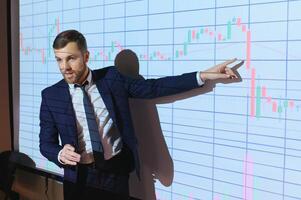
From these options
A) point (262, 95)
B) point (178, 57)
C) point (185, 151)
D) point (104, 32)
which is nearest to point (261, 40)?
point (262, 95)

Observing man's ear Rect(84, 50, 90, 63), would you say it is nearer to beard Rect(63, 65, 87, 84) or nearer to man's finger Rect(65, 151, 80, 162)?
beard Rect(63, 65, 87, 84)

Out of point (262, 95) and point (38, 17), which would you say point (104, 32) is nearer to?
point (38, 17)

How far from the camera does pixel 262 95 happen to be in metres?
0.90

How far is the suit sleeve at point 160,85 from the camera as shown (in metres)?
1.02

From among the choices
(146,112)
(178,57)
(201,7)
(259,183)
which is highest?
(201,7)

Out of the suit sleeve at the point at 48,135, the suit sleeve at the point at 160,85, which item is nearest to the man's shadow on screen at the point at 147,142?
the suit sleeve at the point at 160,85

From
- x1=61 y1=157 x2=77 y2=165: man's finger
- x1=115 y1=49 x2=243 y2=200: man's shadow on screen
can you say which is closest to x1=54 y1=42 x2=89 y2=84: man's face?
x1=115 y1=49 x2=243 y2=200: man's shadow on screen

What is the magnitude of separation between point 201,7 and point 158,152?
0.40 m

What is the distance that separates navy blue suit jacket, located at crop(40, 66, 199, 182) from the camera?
1.08m

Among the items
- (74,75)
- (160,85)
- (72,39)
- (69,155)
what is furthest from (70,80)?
(160,85)

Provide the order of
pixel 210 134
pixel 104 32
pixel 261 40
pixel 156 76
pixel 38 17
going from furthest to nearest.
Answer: pixel 38 17 < pixel 104 32 < pixel 156 76 < pixel 210 134 < pixel 261 40

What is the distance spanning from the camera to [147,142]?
45.3 inches

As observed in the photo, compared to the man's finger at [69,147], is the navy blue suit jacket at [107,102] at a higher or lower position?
higher

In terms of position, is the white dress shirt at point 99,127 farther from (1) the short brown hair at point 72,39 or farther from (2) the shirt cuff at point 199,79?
(2) the shirt cuff at point 199,79
